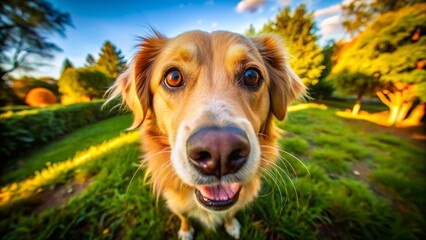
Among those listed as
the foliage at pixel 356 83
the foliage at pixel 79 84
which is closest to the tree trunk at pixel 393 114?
the foliage at pixel 356 83

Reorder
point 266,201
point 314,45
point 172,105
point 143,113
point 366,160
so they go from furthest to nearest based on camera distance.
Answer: point 314,45 < point 366,160 < point 266,201 < point 143,113 < point 172,105

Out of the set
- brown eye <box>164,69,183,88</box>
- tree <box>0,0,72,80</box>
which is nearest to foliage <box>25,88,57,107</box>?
tree <box>0,0,72,80</box>

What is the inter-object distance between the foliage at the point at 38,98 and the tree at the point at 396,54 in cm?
1825

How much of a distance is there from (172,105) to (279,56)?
168 centimetres

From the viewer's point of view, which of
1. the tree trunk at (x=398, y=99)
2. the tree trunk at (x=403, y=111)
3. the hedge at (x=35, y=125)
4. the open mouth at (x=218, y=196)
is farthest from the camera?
the hedge at (x=35, y=125)

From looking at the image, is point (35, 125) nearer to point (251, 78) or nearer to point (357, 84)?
point (251, 78)

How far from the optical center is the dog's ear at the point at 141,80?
79.6 inches

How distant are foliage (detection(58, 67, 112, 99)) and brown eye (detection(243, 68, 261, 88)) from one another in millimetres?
16080

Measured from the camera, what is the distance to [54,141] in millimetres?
7645

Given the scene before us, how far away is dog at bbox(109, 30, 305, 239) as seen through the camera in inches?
42.8

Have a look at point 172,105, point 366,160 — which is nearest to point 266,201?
point 172,105

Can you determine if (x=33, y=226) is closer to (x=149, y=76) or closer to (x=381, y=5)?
(x=149, y=76)

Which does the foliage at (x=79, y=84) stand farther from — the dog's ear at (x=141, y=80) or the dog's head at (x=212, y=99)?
the dog's head at (x=212, y=99)

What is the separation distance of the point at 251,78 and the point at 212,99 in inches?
25.0
